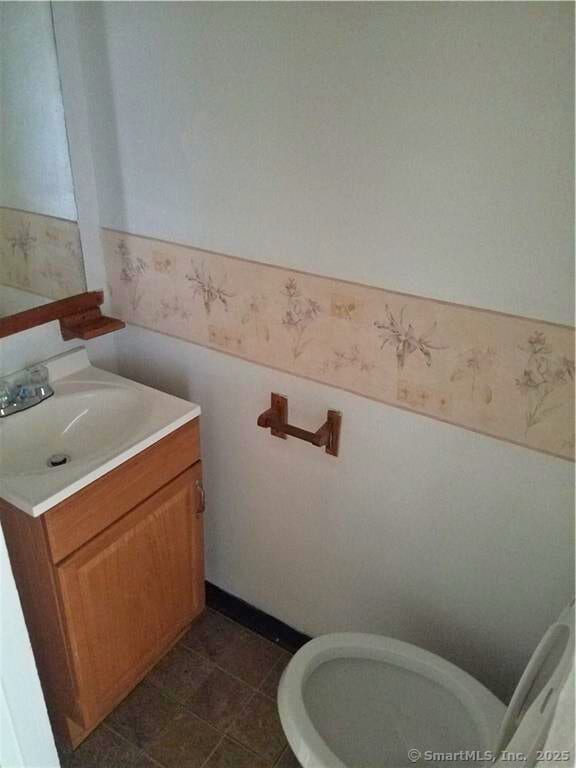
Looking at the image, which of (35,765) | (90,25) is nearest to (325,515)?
(35,765)

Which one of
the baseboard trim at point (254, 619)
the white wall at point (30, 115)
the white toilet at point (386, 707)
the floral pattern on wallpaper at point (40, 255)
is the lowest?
the baseboard trim at point (254, 619)

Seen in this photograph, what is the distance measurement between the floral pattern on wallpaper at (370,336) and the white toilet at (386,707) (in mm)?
475

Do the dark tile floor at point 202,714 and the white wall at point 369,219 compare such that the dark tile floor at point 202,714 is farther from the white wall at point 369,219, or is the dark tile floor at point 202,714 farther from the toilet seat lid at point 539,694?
the toilet seat lid at point 539,694

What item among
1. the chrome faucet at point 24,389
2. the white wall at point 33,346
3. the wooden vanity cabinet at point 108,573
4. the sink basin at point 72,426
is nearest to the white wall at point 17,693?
the wooden vanity cabinet at point 108,573

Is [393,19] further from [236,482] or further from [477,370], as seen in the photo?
[236,482]

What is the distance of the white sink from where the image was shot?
1.27m

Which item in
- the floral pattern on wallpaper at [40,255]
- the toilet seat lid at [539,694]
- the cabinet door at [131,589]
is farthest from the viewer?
the floral pattern on wallpaper at [40,255]

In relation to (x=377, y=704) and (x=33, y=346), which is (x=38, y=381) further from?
(x=377, y=704)

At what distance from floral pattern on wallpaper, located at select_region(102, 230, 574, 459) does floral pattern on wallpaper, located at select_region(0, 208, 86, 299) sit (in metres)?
0.10

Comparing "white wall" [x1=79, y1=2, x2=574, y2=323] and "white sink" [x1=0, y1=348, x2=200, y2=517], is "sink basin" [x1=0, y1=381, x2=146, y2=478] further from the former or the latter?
"white wall" [x1=79, y1=2, x2=574, y2=323]

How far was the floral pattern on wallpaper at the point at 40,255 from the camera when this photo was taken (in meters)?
1.49

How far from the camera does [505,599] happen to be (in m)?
1.34

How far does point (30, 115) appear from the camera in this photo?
1458mm

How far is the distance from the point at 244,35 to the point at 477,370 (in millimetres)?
832
